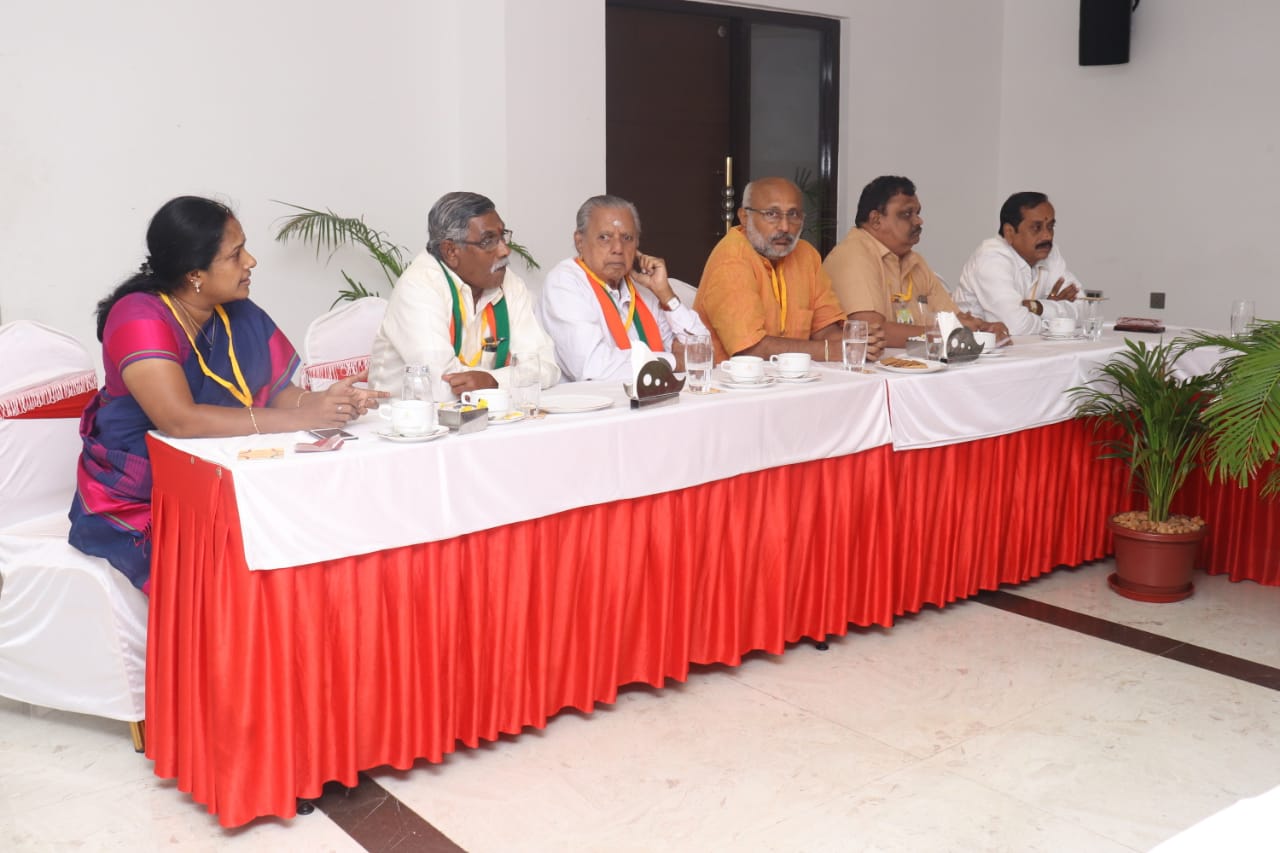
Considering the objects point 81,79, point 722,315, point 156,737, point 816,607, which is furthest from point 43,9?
point 816,607

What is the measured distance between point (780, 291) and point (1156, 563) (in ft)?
4.97

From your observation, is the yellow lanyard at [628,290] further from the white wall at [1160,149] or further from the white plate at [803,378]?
the white wall at [1160,149]

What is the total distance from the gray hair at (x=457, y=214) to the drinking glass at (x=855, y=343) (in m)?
1.07

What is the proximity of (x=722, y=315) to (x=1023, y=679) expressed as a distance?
4.84 ft

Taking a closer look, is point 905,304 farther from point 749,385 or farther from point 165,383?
point 165,383

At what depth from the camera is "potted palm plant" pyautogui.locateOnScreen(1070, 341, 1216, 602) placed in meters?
3.65

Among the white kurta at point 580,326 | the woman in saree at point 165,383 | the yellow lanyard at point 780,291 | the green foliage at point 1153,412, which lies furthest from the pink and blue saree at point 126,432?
the green foliage at point 1153,412

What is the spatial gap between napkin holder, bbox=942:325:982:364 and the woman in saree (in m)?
1.75

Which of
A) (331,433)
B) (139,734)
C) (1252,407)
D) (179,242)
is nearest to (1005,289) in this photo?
(1252,407)

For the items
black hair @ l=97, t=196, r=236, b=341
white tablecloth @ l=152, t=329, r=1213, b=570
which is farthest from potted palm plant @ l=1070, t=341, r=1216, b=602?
black hair @ l=97, t=196, r=236, b=341

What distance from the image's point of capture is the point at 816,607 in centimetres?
325

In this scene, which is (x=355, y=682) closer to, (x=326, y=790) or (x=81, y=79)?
(x=326, y=790)

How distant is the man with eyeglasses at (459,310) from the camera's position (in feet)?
10.6

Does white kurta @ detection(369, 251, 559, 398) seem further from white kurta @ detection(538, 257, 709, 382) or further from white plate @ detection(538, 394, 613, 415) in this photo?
white plate @ detection(538, 394, 613, 415)
